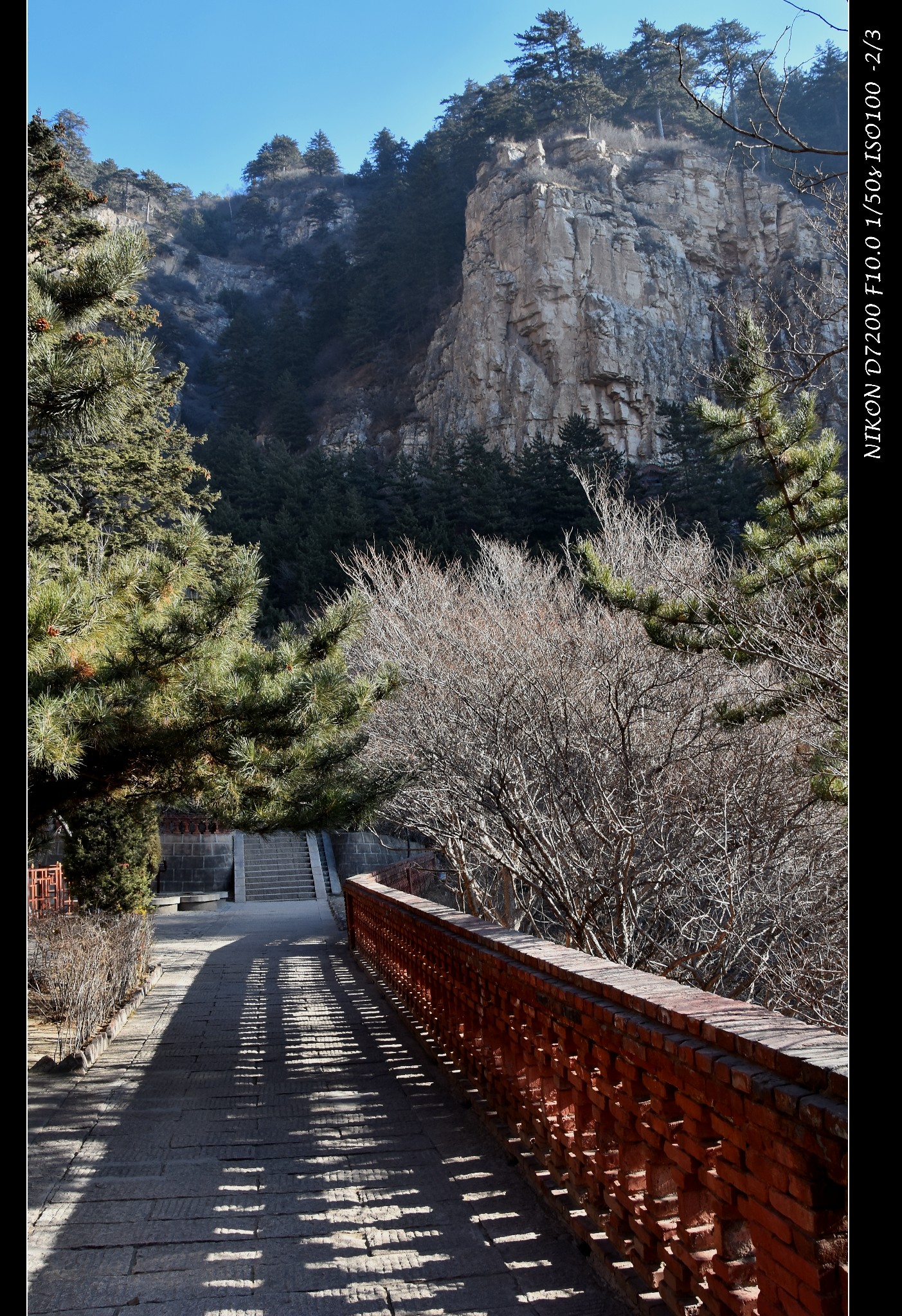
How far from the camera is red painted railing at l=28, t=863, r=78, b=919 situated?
14.5 m

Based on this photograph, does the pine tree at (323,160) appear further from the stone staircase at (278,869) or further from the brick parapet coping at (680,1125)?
the brick parapet coping at (680,1125)

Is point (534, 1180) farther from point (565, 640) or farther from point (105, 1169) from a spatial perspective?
point (565, 640)

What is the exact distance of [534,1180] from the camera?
3758mm

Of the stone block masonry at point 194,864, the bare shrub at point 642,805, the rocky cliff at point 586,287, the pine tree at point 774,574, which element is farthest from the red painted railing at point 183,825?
the rocky cliff at point 586,287

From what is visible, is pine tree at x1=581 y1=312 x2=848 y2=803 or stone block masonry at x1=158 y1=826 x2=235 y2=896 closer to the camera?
pine tree at x1=581 y1=312 x2=848 y2=803

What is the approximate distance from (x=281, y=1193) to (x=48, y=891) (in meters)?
13.0

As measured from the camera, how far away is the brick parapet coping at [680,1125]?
1.89 meters

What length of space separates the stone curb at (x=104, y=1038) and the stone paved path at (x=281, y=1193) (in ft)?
0.53

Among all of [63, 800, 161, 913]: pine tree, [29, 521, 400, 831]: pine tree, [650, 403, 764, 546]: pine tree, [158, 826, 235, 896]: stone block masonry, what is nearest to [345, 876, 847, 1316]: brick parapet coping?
[29, 521, 400, 831]: pine tree

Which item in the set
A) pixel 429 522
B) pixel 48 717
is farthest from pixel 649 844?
pixel 429 522

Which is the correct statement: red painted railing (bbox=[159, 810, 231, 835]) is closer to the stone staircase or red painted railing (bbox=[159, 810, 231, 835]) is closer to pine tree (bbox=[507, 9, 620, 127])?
the stone staircase

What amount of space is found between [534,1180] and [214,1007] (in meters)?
6.72

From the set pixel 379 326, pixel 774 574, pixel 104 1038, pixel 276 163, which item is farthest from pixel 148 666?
pixel 276 163

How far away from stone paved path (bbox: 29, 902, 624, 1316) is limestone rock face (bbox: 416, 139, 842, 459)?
40214 mm
